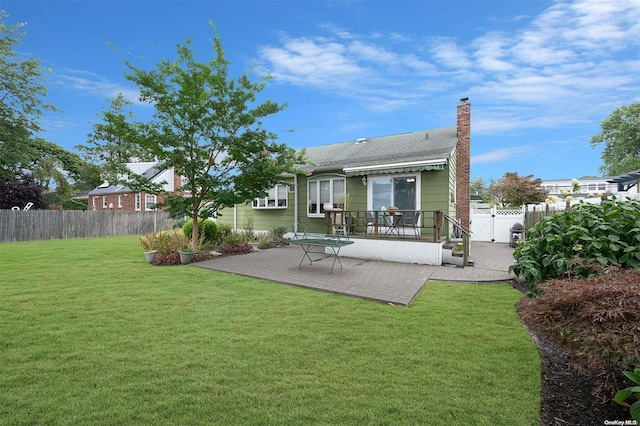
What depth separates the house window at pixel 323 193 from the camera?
1316 centimetres

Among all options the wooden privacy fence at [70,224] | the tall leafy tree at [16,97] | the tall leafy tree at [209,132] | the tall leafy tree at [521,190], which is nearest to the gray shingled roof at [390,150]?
the tall leafy tree at [209,132]

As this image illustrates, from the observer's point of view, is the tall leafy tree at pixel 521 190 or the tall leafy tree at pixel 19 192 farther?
the tall leafy tree at pixel 19 192

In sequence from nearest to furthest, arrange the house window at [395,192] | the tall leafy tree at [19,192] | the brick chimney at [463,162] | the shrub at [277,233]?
the house window at [395,192] < the brick chimney at [463,162] < the shrub at [277,233] < the tall leafy tree at [19,192]

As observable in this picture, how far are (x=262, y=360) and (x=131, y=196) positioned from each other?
33.6 metres

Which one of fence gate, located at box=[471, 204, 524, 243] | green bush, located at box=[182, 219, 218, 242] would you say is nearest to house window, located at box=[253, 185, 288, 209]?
green bush, located at box=[182, 219, 218, 242]

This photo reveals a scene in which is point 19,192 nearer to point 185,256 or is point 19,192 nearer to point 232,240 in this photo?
point 232,240

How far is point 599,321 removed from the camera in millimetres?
2377

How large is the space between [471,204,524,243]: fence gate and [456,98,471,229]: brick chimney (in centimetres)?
386

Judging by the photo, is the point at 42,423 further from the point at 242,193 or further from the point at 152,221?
the point at 152,221

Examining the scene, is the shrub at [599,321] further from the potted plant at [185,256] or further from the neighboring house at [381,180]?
the potted plant at [185,256]

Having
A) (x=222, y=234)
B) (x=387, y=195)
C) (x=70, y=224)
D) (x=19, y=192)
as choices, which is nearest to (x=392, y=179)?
(x=387, y=195)

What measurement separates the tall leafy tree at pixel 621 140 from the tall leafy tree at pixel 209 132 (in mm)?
43241

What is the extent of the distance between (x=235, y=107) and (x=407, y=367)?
9.72 metres

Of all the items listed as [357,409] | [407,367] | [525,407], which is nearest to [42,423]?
[357,409]
